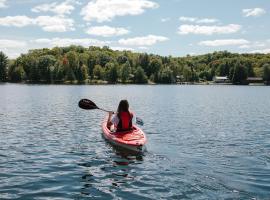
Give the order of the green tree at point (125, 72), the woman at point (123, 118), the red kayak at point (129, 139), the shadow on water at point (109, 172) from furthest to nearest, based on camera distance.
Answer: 1. the green tree at point (125, 72)
2. the woman at point (123, 118)
3. the red kayak at point (129, 139)
4. the shadow on water at point (109, 172)

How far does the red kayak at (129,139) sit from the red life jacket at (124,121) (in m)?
0.24

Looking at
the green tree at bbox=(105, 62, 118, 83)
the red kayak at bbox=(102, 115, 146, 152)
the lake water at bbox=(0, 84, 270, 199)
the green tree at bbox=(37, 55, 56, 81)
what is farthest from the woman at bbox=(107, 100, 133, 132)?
the green tree at bbox=(105, 62, 118, 83)

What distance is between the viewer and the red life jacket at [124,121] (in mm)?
22422

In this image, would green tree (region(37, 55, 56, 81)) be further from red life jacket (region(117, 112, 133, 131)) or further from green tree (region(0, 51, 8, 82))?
red life jacket (region(117, 112, 133, 131))

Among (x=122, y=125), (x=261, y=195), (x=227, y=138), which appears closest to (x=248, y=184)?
(x=261, y=195)

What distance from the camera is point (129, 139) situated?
21172 mm

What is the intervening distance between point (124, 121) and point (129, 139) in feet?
5.24

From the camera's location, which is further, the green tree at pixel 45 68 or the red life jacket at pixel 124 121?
the green tree at pixel 45 68

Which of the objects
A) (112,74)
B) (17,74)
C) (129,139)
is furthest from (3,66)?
(129,139)

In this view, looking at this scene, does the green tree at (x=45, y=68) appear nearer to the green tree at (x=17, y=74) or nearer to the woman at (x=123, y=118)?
the green tree at (x=17, y=74)

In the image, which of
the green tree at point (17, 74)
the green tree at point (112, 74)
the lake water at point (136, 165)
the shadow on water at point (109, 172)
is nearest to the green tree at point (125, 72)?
the green tree at point (112, 74)

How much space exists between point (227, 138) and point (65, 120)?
16098 millimetres

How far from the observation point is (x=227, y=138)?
88.2ft

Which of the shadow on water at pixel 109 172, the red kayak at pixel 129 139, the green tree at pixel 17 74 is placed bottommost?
the shadow on water at pixel 109 172
